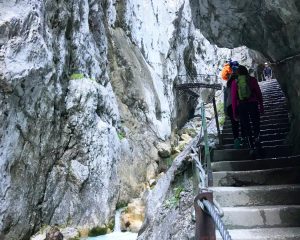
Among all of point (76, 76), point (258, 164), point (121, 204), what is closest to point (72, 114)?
point (76, 76)

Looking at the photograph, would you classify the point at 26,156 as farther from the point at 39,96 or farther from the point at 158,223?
the point at 158,223

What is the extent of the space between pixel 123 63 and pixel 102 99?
514 cm

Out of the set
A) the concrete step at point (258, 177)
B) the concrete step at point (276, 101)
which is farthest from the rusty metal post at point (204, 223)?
the concrete step at point (276, 101)

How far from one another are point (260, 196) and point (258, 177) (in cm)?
61

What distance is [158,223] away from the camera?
5.77 m

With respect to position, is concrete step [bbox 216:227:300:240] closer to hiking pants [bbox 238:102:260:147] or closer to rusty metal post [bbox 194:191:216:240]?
rusty metal post [bbox 194:191:216:240]

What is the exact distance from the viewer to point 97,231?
13.0 meters

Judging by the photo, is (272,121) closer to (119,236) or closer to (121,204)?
(119,236)

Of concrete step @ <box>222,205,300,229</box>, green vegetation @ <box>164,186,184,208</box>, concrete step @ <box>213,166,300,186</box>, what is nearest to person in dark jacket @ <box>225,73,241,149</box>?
concrete step @ <box>213,166,300,186</box>

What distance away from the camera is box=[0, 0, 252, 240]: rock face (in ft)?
37.2

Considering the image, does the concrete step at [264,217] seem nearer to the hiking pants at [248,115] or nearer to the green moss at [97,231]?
the hiking pants at [248,115]

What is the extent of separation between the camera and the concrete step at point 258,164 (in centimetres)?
585

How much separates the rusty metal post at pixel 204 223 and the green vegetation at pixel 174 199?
2822 mm

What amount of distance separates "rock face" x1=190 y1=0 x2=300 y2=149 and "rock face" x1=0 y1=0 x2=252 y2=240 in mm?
6590
